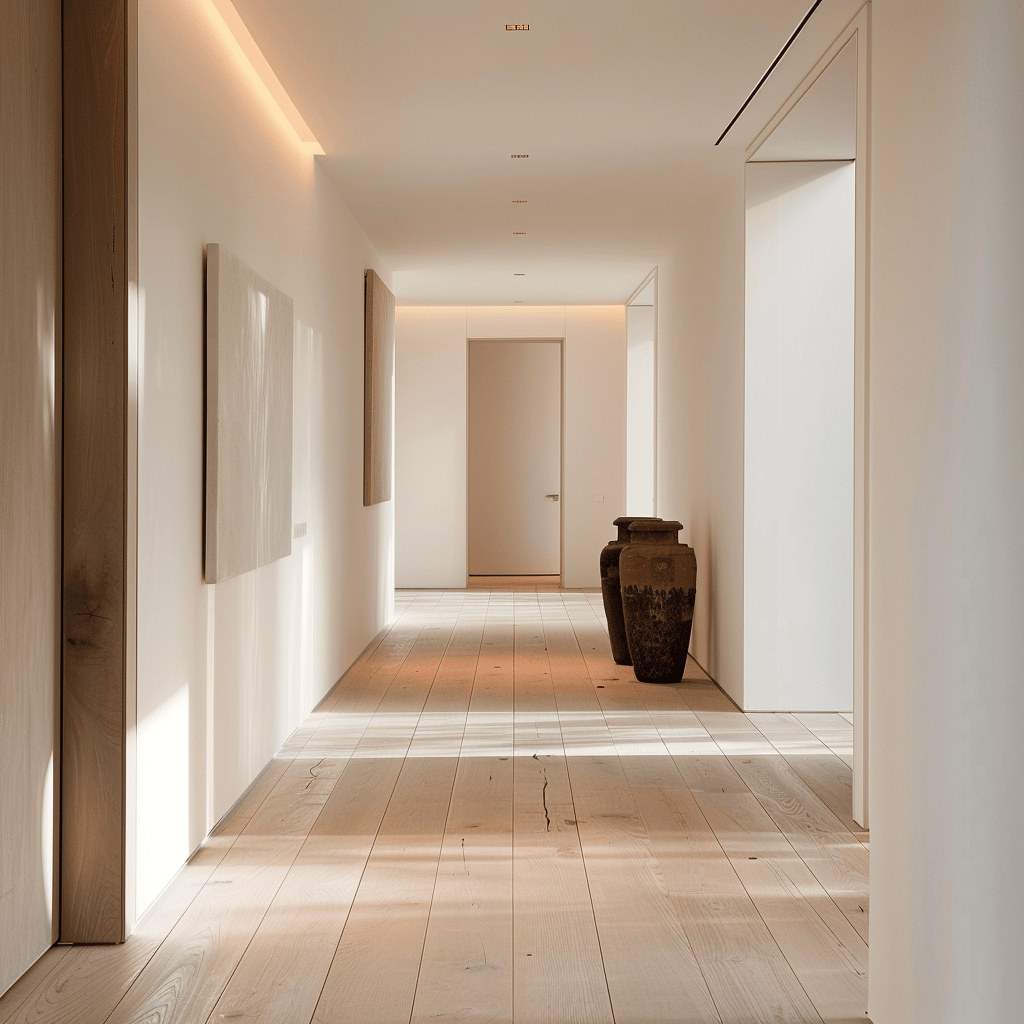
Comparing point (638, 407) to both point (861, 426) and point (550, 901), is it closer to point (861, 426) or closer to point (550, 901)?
point (861, 426)

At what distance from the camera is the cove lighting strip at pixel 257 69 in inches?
134

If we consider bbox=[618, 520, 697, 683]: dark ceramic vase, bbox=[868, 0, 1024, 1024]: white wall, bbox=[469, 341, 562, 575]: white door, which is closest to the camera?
bbox=[868, 0, 1024, 1024]: white wall

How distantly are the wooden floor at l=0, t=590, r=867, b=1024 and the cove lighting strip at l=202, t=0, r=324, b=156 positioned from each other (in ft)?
8.38

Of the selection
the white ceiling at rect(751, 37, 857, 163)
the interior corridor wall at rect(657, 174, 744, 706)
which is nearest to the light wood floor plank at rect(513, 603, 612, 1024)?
the interior corridor wall at rect(657, 174, 744, 706)

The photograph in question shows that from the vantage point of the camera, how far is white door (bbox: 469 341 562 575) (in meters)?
11.7

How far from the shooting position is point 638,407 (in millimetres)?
10172

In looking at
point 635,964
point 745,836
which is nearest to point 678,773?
point 745,836

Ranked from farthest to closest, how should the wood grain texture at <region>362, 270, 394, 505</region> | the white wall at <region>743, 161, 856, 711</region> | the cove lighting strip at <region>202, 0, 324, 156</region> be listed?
the wood grain texture at <region>362, 270, 394, 505</region> < the white wall at <region>743, 161, 856, 711</region> < the cove lighting strip at <region>202, 0, 324, 156</region>

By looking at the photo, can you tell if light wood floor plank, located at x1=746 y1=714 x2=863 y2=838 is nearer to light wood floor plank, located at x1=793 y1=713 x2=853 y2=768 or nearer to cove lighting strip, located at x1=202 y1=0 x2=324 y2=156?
light wood floor plank, located at x1=793 y1=713 x2=853 y2=768

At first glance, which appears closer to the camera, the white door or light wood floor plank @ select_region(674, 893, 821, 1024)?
light wood floor plank @ select_region(674, 893, 821, 1024)

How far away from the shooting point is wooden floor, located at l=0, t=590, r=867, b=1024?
2.29m

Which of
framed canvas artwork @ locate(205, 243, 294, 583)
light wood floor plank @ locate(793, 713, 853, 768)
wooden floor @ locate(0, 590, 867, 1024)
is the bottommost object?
light wood floor plank @ locate(793, 713, 853, 768)

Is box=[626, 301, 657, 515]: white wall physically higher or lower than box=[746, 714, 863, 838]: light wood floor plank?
higher

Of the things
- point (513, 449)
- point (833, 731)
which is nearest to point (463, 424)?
point (513, 449)
